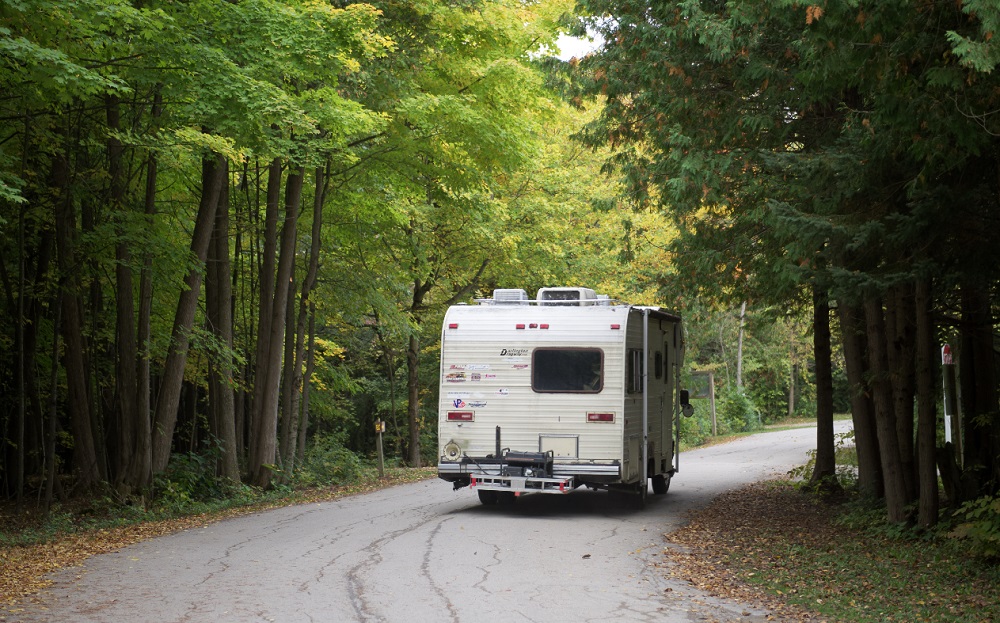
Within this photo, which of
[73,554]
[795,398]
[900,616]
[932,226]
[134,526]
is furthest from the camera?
[795,398]

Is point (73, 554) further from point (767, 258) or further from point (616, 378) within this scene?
point (767, 258)

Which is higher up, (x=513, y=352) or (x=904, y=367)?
(x=513, y=352)

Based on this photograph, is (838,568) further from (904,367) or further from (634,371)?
(634,371)

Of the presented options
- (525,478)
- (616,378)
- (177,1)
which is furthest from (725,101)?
(177,1)

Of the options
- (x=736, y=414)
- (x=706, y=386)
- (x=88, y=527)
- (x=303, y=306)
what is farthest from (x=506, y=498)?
(x=736, y=414)

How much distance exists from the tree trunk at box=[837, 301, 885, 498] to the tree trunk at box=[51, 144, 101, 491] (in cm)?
1177

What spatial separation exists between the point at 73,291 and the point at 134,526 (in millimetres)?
4140

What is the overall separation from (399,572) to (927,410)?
20.5 ft

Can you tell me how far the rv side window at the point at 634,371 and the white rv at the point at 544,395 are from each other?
0.02 m

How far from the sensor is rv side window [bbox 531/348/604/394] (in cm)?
1518

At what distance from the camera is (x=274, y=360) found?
67.5ft

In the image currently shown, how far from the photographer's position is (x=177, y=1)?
13.5m

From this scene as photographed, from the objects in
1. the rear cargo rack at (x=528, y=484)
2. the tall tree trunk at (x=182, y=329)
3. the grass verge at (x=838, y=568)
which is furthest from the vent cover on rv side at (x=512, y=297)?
the tall tree trunk at (x=182, y=329)

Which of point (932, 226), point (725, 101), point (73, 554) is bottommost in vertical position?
point (73, 554)
